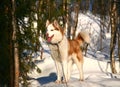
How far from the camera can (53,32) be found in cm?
895

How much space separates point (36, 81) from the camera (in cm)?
1056

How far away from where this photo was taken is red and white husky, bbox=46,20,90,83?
8953 mm

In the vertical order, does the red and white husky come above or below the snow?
above

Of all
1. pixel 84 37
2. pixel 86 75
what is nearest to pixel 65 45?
pixel 84 37

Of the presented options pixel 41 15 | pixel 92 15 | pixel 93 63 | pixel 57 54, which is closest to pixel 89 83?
pixel 57 54

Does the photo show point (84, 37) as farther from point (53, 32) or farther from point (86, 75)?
point (86, 75)

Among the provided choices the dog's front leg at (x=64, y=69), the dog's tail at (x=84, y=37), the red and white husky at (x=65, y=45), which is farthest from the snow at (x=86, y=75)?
the dog's tail at (x=84, y=37)

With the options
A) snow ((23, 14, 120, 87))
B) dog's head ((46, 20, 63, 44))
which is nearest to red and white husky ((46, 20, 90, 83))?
dog's head ((46, 20, 63, 44))

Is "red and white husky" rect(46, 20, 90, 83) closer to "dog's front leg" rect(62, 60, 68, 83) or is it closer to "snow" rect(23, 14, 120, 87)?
"dog's front leg" rect(62, 60, 68, 83)

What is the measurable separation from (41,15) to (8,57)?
5.31 feet

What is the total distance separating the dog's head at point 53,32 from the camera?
8930 millimetres

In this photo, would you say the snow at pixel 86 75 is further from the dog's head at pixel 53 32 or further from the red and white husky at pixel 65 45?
the dog's head at pixel 53 32

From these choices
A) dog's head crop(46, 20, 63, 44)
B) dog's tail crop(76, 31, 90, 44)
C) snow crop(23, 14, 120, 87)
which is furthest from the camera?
dog's tail crop(76, 31, 90, 44)

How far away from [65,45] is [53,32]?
593 millimetres
